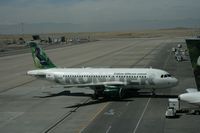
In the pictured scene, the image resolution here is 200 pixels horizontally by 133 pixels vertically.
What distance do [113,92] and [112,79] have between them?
2.38m

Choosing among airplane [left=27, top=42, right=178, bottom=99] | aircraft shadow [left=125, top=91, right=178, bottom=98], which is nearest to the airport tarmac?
aircraft shadow [left=125, top=91, right=178, bottom=98]

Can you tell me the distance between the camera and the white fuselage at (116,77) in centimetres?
4716

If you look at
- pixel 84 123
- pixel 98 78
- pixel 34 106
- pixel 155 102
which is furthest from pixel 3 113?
pixel 155 102

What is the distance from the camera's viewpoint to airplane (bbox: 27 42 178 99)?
4716 cm

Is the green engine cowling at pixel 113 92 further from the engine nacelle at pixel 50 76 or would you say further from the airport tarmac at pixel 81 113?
the engine nacelle at pixel 50 76

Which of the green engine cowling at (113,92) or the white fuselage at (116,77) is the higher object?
the white fuselage at (116,77)

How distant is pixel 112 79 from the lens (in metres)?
48.9

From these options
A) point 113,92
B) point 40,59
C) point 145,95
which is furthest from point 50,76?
point 145,95

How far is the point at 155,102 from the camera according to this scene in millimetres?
45062

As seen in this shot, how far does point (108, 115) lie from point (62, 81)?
14.5m

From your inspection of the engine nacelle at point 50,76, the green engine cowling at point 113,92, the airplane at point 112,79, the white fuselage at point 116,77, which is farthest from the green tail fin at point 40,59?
the green engine cowling at point 113,92

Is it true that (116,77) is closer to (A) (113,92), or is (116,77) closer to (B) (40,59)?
(A) (113,92)

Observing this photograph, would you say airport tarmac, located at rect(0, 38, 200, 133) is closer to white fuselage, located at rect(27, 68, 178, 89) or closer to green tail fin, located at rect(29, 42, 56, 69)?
white fuselage, located at rect(27, 68, 178, 89)

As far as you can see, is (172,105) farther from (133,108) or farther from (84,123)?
(84,123)
